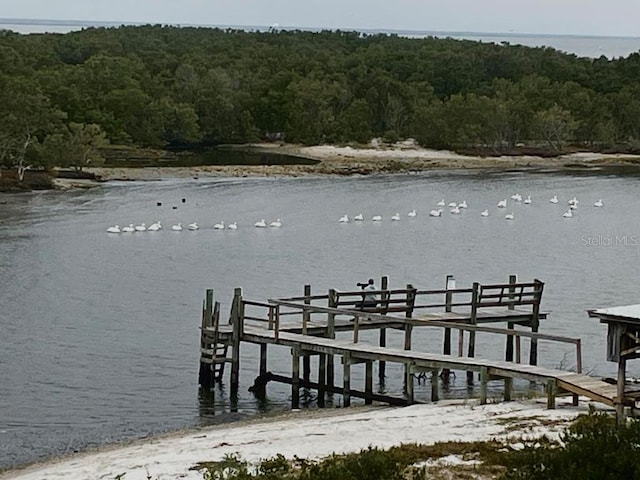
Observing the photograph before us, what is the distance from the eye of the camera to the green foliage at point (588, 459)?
45.7ft

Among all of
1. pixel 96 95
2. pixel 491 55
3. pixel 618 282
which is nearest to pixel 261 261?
pixel 618 282

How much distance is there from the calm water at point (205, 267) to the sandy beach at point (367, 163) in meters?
3.78

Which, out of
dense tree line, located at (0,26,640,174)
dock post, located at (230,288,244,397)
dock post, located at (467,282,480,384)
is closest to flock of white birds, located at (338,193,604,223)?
dense tree line, located at (0,26,640,174)

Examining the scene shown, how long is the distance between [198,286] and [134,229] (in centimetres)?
1567

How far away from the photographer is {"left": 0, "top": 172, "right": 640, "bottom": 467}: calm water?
27.3 meters

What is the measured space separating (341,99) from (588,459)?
108185 mm

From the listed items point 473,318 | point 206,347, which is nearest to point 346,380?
point 206,347

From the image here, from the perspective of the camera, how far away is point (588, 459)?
A: 14.3 m

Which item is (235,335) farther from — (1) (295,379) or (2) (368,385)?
(2) (368,385)

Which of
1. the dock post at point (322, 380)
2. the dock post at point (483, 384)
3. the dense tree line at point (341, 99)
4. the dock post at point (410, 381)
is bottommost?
the dock post at point (322, 380)

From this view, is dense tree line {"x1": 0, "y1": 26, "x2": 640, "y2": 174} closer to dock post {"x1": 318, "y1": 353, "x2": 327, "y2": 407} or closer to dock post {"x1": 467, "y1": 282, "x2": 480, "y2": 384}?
dock post {"x1": 467, "y1": 282, "x2": 480, "y2": 384}

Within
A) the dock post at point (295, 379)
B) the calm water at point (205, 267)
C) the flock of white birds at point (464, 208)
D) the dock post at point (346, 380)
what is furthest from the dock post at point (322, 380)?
the flock of white birds at point (464, 208)

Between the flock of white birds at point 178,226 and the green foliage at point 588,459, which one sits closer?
the green foliage at point 588,459

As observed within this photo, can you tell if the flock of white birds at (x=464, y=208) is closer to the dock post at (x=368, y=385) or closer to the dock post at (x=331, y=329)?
the dock post at (x=331, y=329)
